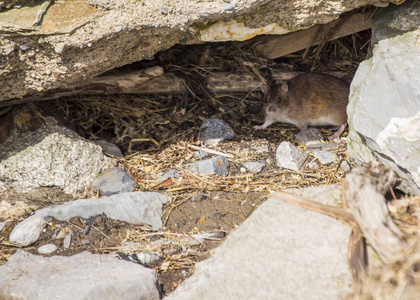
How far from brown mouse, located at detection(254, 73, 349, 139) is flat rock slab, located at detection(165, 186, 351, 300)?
2025 millimetres

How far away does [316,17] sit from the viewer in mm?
4020

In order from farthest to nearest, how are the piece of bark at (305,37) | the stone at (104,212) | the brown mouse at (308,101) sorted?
1. the brown mouse at (308,101)
2. the piece of bark at (305,37)
3. the stone at (104,212)

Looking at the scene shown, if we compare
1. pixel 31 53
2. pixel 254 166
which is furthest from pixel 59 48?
pixel 254 166

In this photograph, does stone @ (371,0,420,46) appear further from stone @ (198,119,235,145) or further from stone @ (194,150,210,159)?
stone @ (194,150,210,159)

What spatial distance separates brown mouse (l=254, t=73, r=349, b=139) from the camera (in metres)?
5.35

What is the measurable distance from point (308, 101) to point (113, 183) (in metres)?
2.43

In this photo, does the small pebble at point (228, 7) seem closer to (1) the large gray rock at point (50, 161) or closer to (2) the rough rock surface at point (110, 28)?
(2) the rough rock surface at point (110, 28)

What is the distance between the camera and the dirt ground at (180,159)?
12.7ft

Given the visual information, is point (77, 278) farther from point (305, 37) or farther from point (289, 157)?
point (305, 37)

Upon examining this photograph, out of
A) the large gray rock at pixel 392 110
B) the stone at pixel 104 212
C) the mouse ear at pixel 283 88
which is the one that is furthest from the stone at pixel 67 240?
the mouse ear at pixel 283 88

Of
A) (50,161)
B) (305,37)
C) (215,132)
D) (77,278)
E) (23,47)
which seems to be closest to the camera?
(77,278)

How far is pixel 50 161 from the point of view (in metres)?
4.39

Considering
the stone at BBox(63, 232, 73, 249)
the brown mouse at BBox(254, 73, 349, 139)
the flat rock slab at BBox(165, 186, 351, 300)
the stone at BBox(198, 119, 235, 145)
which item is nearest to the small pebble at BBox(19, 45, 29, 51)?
the stone at BBox(63, 232, 73, 249)

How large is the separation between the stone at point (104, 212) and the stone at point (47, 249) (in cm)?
11
